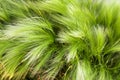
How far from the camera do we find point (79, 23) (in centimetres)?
189

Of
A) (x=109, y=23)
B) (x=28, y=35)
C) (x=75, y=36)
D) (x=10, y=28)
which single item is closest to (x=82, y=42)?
(x=75, y=36)

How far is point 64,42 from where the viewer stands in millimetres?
1921

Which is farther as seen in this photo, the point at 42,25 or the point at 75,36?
the point at 42,25

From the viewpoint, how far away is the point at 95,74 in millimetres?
1832

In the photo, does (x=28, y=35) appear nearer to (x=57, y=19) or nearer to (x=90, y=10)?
(x=57, y=19)

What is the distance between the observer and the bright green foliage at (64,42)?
1.85 m

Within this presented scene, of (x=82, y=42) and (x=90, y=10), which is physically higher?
(x=90, y=10)

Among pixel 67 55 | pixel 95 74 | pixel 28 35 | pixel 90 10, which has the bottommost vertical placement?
pixel 95 74

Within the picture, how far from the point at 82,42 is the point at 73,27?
115mm

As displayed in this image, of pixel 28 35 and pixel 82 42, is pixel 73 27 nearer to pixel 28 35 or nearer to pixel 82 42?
pixel 82 42

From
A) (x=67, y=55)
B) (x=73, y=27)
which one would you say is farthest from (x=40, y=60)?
(x=73, y=27)

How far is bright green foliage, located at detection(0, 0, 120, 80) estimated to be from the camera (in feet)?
6.07

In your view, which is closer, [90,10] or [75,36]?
[75,36]

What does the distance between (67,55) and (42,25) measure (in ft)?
0.87
